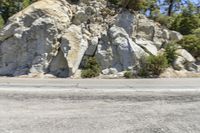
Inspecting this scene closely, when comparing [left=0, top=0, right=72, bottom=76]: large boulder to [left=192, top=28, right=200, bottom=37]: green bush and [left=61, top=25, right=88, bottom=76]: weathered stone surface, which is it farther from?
[left=192, top=28, right=200, bottom=37]: green bush

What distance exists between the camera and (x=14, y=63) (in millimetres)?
19969

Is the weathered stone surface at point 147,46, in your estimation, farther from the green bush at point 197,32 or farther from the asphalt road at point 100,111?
the asphalt road at point 100,111

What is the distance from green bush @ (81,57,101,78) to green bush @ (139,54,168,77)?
94.4 inches

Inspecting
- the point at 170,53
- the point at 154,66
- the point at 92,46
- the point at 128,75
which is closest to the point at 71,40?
the point at 92,46

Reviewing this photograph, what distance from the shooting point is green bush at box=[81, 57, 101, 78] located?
18297 millimetres

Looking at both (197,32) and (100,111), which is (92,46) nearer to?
(197,32)

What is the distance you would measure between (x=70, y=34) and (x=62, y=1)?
3.01 meters

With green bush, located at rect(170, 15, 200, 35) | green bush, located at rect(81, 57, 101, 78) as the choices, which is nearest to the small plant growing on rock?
green bush, located at rect(81, 57, 101, 78)

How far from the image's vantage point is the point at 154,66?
18.4 m

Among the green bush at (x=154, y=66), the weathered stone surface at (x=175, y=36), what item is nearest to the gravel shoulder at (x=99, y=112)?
the green bush at (x=154, y=66)

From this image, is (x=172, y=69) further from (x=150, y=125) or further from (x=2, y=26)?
(x=150, y=125)

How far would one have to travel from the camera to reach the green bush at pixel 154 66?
60.5 feet

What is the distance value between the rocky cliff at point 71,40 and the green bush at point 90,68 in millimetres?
398

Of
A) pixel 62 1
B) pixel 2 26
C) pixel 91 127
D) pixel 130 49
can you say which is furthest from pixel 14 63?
pixel 91 127
